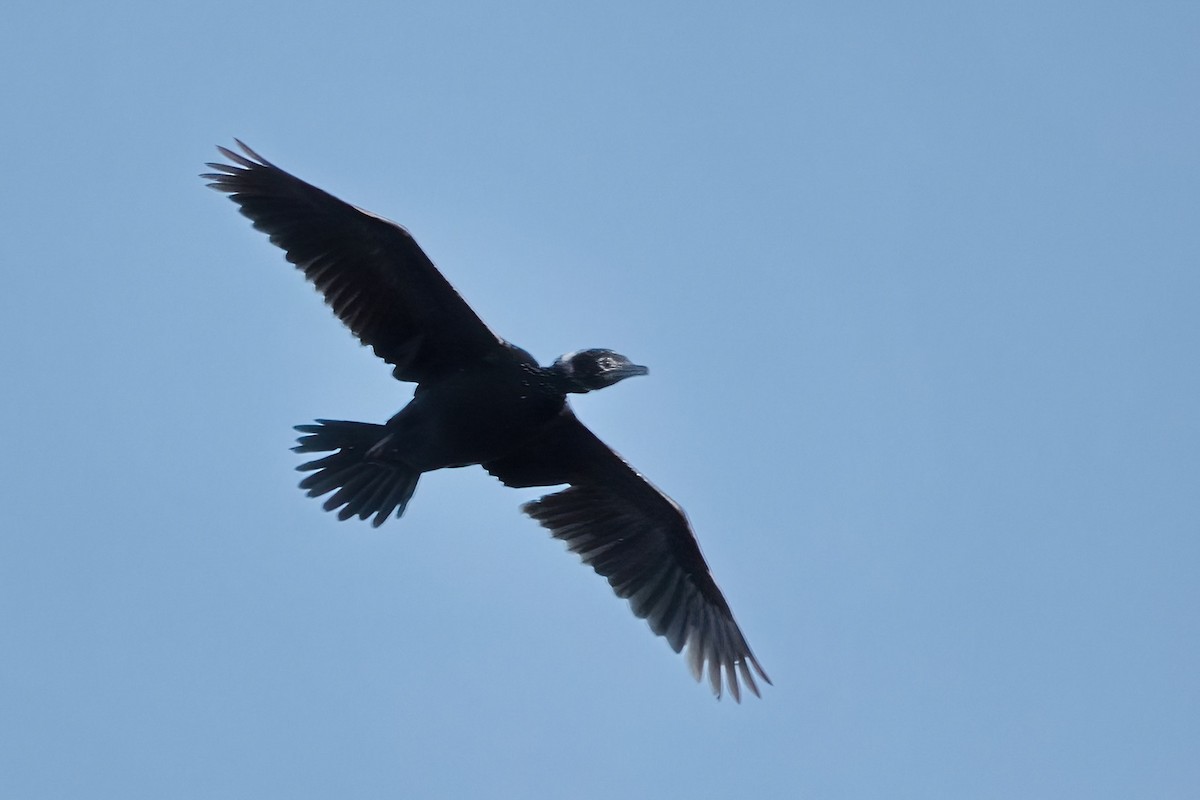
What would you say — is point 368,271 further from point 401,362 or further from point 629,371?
point 629,371

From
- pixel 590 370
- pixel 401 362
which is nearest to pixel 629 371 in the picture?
pixel 590 370

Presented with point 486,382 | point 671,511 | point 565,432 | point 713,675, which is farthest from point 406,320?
point 713,675

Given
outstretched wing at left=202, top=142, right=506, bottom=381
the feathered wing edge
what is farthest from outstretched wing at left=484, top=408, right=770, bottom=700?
outstretched wing at left=202, top=142, right=506, bottom=381

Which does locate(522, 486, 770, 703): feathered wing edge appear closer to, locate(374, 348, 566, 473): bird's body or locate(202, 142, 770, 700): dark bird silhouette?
locate(202, 142, 770, 700): dark bird silhouette

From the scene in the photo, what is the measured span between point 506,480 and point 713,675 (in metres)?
1.98

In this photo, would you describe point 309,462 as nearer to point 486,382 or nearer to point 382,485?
point 382,485

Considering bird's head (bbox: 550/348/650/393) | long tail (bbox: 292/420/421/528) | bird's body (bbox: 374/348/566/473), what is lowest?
long tail (bbox: 292/420/421/528)

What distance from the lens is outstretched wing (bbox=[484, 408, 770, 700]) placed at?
11219 mm

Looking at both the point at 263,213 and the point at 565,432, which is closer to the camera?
the point at 263,213

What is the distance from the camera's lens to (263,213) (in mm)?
10070

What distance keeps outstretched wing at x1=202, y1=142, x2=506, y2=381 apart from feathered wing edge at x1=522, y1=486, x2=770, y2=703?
1.67 meters

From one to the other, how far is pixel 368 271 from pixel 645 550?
114 inches

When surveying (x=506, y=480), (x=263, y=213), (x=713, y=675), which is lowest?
(x=713, y=675)

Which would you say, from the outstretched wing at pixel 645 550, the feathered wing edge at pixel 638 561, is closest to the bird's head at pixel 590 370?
the outstretched wing at pixel 645 550
